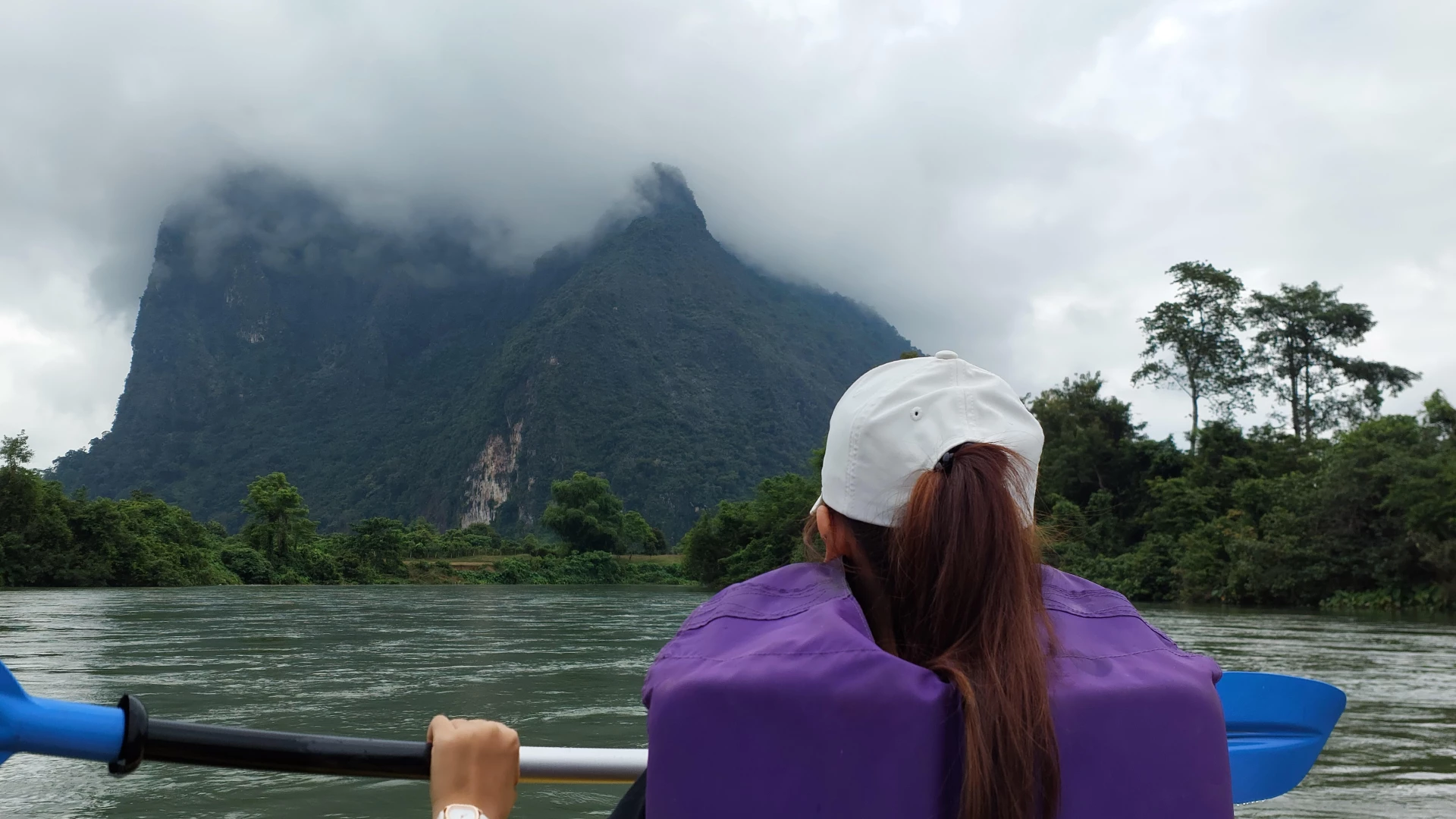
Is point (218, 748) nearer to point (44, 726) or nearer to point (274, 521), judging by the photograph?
point (44, 726)

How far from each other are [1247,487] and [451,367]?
91.3m

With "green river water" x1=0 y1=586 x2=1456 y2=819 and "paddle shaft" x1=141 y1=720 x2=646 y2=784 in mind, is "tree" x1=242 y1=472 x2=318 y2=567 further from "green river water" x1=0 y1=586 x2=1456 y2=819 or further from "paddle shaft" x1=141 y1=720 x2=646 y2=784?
"paddle shaft" x1=141 y1=720 x2=646 y2=784

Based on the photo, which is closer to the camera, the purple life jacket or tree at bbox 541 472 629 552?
the purple life jacket

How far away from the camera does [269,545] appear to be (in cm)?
4041

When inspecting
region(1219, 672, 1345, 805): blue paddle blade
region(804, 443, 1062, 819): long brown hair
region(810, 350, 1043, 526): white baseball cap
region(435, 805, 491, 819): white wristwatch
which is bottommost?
region(1219, 672, 1345, 805): blue paddle blade

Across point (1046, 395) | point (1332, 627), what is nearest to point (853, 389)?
point (1332, 627)

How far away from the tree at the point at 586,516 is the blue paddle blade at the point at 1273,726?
5390 centimetres

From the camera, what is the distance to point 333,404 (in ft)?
→ 342

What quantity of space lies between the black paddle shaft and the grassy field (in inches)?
1804

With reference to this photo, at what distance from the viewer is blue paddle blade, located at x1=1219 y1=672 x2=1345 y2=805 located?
1666 mm

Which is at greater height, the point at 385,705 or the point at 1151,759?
the point at 1151,759

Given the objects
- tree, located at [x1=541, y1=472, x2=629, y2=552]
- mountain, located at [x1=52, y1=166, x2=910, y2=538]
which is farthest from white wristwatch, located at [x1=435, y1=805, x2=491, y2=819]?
mountain, located at [x1=52, y1=166, x2=910, y2=538]

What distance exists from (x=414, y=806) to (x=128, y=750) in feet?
11.2

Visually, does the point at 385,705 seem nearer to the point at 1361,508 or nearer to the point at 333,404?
the point at 1361,508
